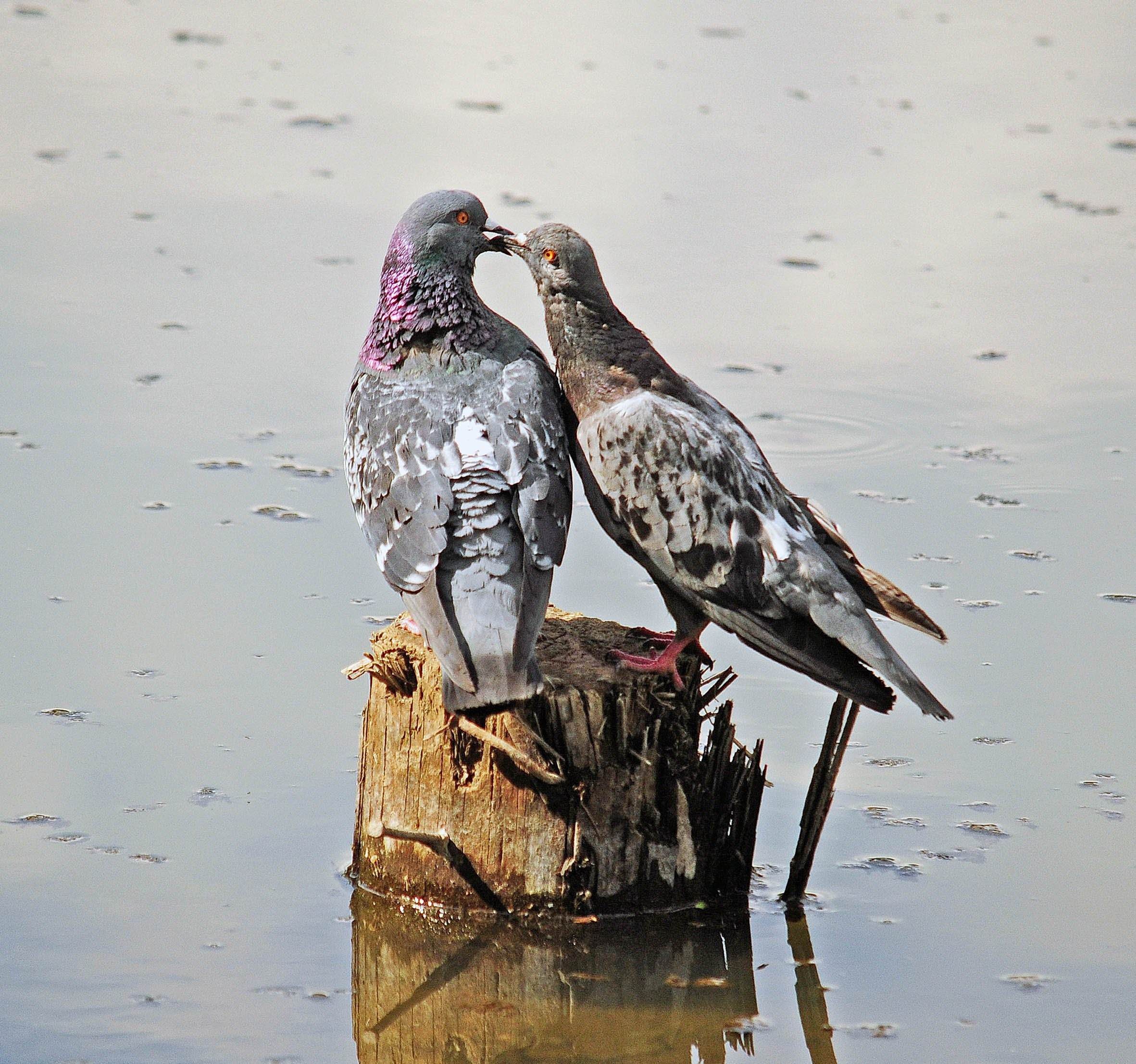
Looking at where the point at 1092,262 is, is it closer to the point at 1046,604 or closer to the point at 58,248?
the point at 1046,604

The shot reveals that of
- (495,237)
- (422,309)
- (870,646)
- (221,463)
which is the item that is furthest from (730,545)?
(221,463)

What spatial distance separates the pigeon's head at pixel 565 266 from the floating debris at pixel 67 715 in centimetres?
222

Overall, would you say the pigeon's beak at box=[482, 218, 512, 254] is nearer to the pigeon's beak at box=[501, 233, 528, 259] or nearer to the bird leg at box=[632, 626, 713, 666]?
the pigeon's beak at box=[501, 233, 528, 259]

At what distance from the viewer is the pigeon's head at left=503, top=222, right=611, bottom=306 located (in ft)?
18.4

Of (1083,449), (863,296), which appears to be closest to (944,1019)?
(1083,449)

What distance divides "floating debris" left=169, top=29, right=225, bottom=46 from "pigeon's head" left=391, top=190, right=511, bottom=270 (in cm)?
966

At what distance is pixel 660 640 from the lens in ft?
17.8

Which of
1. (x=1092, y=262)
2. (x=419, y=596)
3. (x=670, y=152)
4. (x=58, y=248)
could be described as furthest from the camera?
(x=670, y=152)

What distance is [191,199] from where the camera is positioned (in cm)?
1123

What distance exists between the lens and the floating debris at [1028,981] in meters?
5.11

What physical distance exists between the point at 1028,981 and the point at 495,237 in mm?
2899

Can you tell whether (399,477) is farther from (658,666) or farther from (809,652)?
(809,652)

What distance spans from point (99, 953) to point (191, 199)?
7144mm

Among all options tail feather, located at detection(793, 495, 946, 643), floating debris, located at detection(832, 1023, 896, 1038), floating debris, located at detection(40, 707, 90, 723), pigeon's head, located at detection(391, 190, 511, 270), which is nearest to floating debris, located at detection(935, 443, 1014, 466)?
tail feather, located at detection(793, 495, 946, 643)
